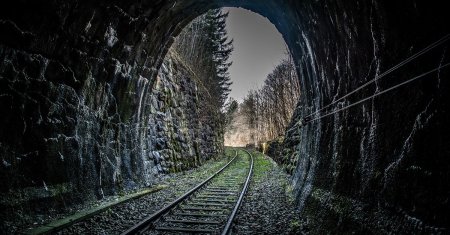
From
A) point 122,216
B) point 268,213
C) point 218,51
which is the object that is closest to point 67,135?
point 122,216

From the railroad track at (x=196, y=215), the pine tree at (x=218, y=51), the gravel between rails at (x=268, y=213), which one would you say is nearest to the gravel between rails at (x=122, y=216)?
the railroad track at (x=196, y=215)

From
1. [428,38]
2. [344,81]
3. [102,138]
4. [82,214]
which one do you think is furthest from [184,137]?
[428,38]

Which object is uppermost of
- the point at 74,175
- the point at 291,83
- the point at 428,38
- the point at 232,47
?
the point at 232,47

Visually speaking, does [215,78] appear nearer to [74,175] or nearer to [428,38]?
[74,175]

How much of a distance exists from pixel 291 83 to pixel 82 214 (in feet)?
83.4

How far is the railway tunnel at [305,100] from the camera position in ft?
8.64

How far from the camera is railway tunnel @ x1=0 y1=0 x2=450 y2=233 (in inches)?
104

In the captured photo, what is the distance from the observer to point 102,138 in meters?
8.06

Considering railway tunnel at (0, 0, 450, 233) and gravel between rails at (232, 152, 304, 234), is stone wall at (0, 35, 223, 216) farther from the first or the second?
gravel between rails at (232, 152, 304, 234)

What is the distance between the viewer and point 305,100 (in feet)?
29.9

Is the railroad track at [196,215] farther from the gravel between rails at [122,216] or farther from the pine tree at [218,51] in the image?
the pine tree at [218,51]

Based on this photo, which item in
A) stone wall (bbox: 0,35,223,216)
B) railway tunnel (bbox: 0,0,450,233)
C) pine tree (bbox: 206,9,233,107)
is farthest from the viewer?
pine tree (bbox: 206,9,233,107)

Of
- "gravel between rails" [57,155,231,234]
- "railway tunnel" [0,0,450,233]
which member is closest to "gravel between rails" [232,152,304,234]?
"railway tunnel" [0,0,450,233]

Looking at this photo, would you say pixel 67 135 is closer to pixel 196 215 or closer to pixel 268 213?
pixel 196 215
